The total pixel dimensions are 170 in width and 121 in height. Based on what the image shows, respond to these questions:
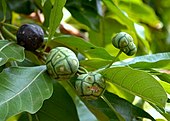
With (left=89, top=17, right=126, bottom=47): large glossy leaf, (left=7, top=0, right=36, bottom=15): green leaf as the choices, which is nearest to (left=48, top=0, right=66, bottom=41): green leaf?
(left=7, top=0, right=36, bottom=15): green leaf

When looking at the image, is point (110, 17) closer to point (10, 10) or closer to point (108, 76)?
point (10, 10)

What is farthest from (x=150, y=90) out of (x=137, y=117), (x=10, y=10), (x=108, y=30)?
(x=108, y=30)

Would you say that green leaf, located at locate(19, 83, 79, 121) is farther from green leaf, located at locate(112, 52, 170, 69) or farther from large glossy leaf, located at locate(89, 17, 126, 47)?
large glossy leaf, located at locate(89, 17, 126, 47)

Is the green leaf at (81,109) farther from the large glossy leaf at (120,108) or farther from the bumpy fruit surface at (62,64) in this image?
the bumpy fruit surface at (62,64)

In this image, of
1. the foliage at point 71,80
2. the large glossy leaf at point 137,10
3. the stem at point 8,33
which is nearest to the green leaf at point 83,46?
the foliage at point 71,80

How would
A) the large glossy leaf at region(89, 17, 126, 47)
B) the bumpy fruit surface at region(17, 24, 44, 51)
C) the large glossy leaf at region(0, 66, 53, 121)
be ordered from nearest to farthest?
1. the large glossy leaf at region(0, 66, 53, 121)
2. the bumpy fruit surface at region(17, 24, 44, 51)
3. the large glossy leaf at region(89, 17, 126, 47)

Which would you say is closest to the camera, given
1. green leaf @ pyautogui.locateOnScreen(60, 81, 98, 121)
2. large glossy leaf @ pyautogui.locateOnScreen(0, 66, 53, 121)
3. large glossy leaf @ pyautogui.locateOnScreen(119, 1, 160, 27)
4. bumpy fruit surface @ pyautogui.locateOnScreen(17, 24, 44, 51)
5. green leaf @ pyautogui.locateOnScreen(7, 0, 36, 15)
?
large glossy leaf @ pyautogui.locateOnScreen(0, 66, 53, 121)
